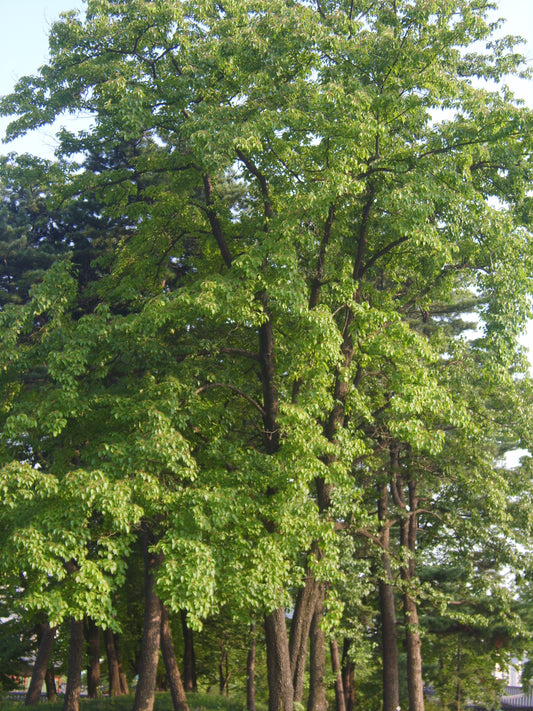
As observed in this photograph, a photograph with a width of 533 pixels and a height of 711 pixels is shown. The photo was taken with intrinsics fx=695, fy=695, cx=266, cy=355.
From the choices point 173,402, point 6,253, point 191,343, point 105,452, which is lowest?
point 105,452

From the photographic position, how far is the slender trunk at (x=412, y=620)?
67.3 feet

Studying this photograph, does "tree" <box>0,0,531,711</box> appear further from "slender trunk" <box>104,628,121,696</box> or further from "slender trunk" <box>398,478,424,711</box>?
"slender trunk" <box>104,628,121,696</box>

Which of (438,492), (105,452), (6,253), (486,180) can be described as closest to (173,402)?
(105,452)

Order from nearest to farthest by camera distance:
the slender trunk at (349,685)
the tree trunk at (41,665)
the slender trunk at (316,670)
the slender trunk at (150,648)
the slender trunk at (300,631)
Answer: the slender trunk at (300,631) → the slender trunk at (316,670) → the slender trunk at (150,648) → the tree trunk at (41,665) → the slender trunk at (349,685)

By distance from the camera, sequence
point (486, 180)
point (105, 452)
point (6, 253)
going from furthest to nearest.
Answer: point (6, 253), point (486, 180), point (105, 452)

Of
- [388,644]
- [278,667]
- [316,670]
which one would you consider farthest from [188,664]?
[278,667]

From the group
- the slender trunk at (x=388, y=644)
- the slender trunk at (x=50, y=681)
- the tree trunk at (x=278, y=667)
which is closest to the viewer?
the tree trunk at (x=278, y=667)

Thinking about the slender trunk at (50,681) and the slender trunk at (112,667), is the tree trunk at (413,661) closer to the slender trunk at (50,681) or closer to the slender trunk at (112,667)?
the slender trunk at (112,667)

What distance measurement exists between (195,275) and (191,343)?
123 inches

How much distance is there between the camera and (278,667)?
1432 centimetres

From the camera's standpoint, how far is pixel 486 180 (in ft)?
51.1

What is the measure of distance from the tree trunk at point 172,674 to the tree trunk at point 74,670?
2.52 meters

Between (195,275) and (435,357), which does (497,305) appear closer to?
(435,357)

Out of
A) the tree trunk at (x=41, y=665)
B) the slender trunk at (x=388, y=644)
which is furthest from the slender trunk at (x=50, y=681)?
the slender trunk at (x=388, y=644)
